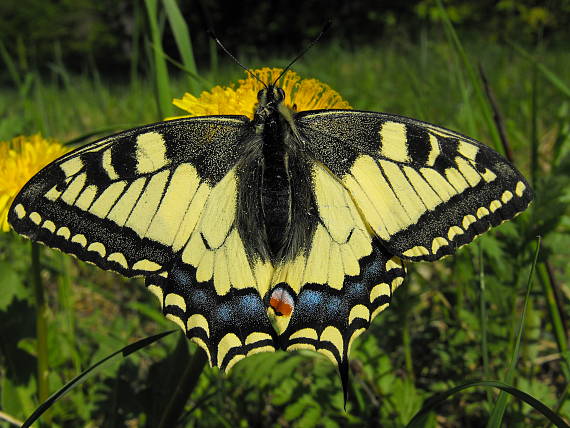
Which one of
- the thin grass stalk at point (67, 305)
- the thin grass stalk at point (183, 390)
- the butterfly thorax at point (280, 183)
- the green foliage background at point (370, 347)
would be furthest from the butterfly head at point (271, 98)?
the thin grass stalk at point (67, 305)

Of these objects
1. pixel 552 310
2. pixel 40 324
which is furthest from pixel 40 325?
pixel 552 310

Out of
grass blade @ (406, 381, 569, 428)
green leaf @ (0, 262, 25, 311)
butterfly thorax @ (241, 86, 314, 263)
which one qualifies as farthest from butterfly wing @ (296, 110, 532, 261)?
green leaf @ (0, 262, 25, 311)

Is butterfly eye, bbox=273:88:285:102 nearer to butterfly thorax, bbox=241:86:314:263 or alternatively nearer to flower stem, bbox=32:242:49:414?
butterfly thorax, bbox=241:86:314:263

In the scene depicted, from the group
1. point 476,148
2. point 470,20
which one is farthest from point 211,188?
point 470,20

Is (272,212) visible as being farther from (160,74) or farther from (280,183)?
(160,74)

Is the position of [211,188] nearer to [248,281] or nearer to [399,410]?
[248,281]

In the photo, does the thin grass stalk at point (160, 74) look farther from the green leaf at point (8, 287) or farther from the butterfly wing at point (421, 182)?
the green leaf at point (8, 287)
